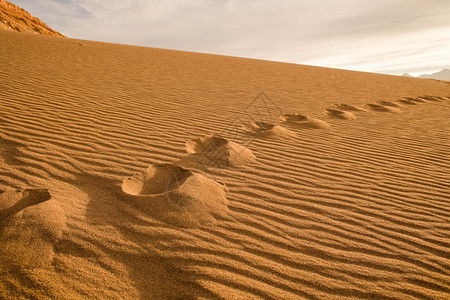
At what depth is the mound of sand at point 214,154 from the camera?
2.54 meters

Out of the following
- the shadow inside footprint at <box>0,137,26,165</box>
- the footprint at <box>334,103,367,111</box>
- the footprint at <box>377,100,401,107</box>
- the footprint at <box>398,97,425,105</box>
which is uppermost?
the footprint at <box>398,97,425,105</box>

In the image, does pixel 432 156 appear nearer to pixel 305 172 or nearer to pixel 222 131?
pixel 305 172

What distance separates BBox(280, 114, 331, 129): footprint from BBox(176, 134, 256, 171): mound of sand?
1.53 metres

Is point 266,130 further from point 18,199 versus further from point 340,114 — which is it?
point 18,199

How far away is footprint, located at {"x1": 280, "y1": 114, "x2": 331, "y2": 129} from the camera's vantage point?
3.98 m

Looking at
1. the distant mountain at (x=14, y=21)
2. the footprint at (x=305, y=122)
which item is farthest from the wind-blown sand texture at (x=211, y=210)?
the distant mountain at (x=14, y=21)

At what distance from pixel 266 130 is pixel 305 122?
0.87m

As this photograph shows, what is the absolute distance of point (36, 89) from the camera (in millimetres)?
4430

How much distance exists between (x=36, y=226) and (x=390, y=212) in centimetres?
256

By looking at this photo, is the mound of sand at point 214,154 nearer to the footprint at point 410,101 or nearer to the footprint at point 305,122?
the footprint at point 305,122

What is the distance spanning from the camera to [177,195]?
190 cm

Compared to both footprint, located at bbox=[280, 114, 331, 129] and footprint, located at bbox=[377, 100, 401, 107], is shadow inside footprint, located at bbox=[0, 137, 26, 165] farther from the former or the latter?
footprint, located at bbox=[377, 100, 401, 107]

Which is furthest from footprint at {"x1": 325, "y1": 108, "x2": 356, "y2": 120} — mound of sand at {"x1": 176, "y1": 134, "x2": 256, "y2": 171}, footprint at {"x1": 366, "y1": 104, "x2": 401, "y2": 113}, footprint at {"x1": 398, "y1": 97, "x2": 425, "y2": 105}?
footprint at {"x1": 398, "y1": 97, "x2": 425, "y2": 105}

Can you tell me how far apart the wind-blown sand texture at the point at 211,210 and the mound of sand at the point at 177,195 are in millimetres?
12
